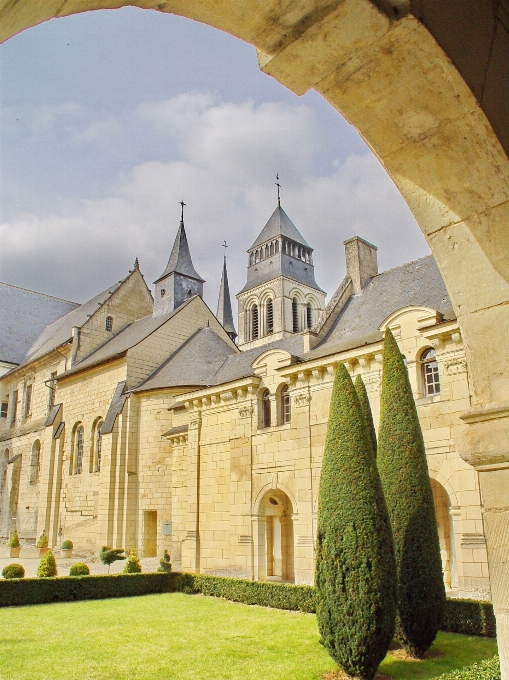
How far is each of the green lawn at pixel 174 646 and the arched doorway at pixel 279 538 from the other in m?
4.88

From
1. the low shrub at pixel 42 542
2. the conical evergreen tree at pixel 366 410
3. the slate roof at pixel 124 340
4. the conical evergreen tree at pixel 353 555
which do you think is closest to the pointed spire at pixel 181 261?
the slate roof at pixel 124 340

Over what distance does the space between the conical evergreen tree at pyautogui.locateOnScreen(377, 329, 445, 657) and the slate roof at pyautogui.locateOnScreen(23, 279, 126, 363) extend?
25.6 metres

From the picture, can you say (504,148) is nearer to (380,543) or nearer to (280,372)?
(380,543)

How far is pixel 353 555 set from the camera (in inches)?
359

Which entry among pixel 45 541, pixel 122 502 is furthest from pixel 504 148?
pixel 45 541

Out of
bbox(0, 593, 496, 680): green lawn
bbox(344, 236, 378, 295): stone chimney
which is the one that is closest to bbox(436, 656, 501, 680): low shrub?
bbox(0, 593, 496, 680): green lawn

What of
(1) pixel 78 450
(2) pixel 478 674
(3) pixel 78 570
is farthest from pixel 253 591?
(1) pixel 78 450

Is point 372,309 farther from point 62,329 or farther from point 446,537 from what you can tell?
point 62,329

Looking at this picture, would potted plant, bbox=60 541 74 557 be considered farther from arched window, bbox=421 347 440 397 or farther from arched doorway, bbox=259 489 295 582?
arched window, bbox=421 347 440 397

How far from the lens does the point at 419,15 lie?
2.39m

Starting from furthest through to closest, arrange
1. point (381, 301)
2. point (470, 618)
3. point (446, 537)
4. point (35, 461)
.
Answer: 1. point (35, 461)
2. point (381, 301)
3. point (446, 537)
4. point (470, 618)

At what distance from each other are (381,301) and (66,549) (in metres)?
18.5

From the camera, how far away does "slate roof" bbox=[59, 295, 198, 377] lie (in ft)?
93.8

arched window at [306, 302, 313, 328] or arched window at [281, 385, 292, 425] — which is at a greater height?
arched window at [306, 302, 313, 328]
